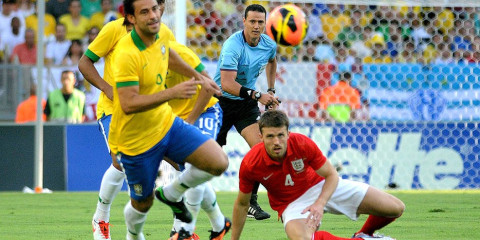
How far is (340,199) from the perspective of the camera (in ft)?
19.8

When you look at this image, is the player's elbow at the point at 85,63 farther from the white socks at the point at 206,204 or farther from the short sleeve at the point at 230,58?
the short sleeve at the point at 230,58

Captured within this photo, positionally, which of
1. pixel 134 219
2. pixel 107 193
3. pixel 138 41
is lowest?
pixel 107 193

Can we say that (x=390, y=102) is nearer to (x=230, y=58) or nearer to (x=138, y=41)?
(x=230, y=58)

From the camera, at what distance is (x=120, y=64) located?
528 cm

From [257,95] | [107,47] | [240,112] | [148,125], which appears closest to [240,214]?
[148,125]

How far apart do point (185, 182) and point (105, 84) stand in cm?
126

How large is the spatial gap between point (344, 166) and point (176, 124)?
22.9ft

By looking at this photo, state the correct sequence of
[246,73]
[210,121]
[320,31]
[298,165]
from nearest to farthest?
1. [298,165]
2. [210,121]
3. [246,73]
4. [320,31]

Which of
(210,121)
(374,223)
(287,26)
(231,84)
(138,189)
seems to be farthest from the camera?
(287,26)

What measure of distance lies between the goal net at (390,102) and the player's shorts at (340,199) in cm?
630

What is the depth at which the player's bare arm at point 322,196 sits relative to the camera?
5.41m

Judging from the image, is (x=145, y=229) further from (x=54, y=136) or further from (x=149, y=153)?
(x=54, y=136)

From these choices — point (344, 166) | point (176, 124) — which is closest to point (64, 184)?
point (344, 166)

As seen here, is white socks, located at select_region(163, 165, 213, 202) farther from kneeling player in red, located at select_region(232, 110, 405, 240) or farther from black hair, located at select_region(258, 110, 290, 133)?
black hair, located at select_region(258, 110, 290, 133)
